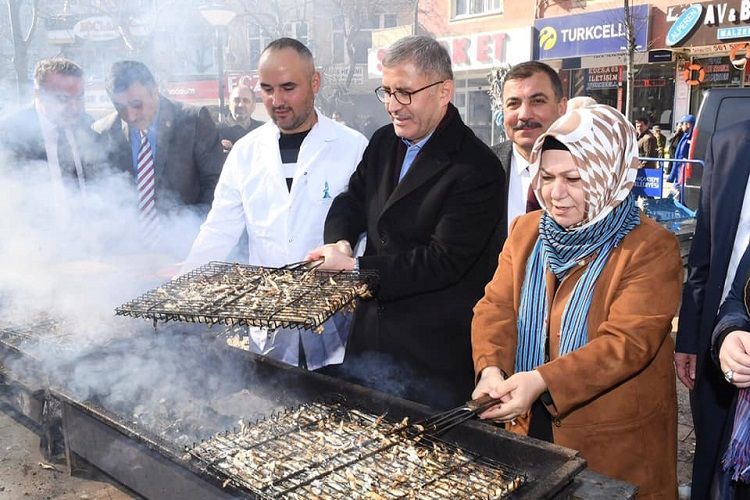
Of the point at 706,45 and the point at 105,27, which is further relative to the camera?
the point at 706,45

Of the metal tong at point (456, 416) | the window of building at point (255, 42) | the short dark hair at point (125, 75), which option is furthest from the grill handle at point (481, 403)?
the window of building at point (255, 42)

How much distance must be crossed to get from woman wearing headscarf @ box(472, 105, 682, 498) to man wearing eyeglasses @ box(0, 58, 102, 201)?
13.8 feet

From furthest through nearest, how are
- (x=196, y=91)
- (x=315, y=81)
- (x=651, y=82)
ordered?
1. (x=196, y=91)
2. (x=651, y=82)
3. (x=315, y=81)

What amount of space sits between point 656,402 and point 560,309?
1.63 ft

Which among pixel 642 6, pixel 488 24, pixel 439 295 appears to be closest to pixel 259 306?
pixel 439 295

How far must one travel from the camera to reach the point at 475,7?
2436 centimetres

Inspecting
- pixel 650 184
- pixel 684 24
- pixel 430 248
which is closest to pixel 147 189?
pixel 430 248

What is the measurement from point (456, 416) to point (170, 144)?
3666 mm

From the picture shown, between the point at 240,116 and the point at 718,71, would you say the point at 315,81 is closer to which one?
the point at 240,116

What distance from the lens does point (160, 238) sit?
511 cm

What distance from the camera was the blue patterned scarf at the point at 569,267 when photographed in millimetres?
2330

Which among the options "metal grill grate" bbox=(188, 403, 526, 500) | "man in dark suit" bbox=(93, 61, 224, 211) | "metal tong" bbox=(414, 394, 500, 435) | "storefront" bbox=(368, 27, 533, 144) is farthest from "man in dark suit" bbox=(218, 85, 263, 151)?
"storefront" bbox=(368, 27, 533, 144)

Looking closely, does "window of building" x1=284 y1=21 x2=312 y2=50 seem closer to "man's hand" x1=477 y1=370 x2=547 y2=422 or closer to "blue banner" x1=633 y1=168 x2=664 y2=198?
"blue banner" x1=633 y1=168 x2=664 y2=198

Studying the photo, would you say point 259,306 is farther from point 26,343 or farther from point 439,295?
point 26,343
